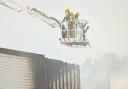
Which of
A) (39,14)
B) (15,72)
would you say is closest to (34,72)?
(15,72)

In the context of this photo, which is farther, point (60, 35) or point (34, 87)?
point (60, 35)

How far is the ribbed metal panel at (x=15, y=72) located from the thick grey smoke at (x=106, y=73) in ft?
1.01

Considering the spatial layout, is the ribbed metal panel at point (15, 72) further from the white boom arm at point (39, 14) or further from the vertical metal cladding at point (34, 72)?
the white boom arm at point (39, 14)

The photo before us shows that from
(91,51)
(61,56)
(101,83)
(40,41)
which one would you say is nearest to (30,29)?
(40,41)

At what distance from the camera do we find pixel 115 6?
166cm

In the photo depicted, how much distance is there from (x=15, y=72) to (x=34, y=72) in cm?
11

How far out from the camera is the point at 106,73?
1.59 m

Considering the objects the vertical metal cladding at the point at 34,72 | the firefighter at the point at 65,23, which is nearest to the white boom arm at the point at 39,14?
the firefighter at the point at 65,23

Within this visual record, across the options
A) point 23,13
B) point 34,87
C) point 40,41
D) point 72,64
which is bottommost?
point 34,87

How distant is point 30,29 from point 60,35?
0.18 meters

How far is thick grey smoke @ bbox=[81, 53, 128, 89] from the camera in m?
1.58

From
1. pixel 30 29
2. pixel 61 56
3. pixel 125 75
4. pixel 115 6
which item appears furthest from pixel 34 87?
pixel 115 6

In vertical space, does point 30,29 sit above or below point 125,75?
above

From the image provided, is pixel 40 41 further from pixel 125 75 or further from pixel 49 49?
pixel 125 75
